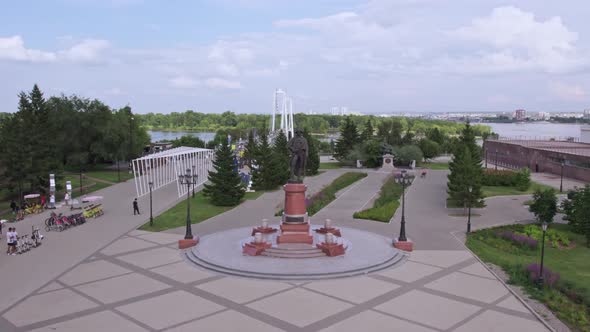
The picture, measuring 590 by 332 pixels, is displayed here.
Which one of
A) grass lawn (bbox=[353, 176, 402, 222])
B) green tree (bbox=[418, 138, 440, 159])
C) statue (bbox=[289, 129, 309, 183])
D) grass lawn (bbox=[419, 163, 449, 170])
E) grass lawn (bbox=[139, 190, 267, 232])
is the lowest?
grass lawn (bbox=[139, 190, 267, 232])

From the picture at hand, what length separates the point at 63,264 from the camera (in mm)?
19016

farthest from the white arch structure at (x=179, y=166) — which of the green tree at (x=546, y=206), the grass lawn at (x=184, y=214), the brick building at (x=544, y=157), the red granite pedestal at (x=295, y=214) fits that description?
the brick building at (x=544, y=157)

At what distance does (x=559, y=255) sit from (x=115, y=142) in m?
46.6

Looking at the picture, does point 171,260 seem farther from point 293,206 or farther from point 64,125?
point 64,125

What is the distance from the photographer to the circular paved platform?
17.4m

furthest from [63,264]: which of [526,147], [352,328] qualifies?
[526,147]

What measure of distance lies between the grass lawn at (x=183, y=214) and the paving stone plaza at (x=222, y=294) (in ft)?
6.97

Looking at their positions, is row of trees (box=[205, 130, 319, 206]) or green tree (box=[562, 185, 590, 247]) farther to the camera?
row of trees (box=[205, 130, 319, 206])

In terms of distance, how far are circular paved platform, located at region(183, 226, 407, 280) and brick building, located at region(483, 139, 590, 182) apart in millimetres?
27909

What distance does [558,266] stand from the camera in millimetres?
20016

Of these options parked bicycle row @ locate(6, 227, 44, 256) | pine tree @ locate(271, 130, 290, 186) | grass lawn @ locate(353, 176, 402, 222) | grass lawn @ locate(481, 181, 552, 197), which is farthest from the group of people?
grass lawn @ locate(481, 181, 552, 197)

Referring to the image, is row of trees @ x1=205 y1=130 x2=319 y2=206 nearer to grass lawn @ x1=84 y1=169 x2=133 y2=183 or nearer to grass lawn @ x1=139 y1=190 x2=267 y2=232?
grass lawn @ x1=139 y1=190 x2=267 y2=232

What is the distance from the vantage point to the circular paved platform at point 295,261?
683 inches

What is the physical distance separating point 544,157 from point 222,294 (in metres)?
49.4
